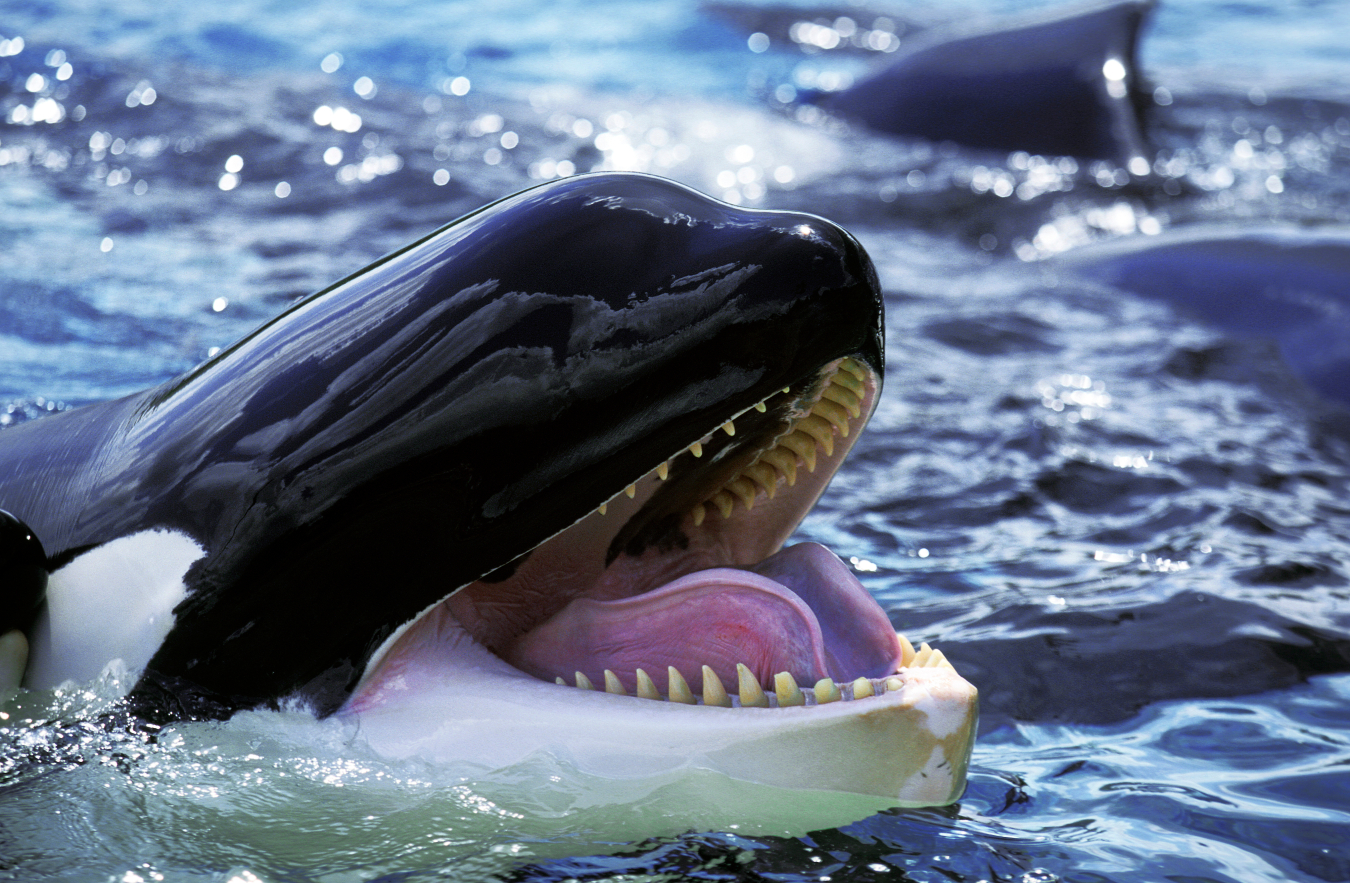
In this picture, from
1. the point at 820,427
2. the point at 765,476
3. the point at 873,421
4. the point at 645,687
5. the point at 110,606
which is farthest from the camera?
the point at 873,421

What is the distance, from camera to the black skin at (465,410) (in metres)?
2.70

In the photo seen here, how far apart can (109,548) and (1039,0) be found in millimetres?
18042

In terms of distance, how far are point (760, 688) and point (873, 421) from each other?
358cm

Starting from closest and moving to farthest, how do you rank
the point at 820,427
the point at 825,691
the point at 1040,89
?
the point at 825,691 → the point at 820,427 → the point at 1040,89

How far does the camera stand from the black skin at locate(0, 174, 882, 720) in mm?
2701

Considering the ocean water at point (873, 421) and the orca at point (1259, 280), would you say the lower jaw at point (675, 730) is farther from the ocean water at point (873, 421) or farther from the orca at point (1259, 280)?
the orca at point (1259, 280)

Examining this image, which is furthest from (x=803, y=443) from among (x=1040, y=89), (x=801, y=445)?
(x=1040, y=89)

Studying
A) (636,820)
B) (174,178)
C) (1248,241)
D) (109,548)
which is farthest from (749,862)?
(174,178)

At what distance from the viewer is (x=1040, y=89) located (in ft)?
35.0

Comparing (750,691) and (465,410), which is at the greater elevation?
(465,410)

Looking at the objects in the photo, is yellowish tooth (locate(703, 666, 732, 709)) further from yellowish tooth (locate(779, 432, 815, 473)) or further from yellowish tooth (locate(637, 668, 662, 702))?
yellowish tooth (locate(779, 432, 815, 473))

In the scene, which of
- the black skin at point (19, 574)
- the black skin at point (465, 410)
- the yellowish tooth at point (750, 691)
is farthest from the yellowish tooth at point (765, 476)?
the black skin at point (19, 574)

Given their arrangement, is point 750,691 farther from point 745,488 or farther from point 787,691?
point 745,488

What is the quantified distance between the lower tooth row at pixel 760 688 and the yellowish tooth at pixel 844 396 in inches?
18.7
